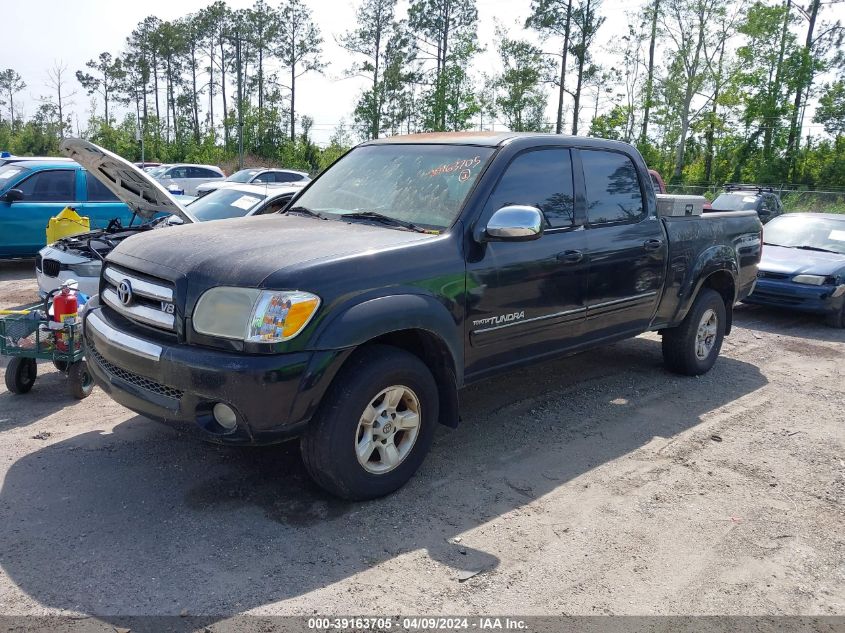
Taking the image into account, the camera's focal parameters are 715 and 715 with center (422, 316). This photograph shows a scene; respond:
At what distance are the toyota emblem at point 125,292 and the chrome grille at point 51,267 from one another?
134 inches

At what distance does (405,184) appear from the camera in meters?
4.57

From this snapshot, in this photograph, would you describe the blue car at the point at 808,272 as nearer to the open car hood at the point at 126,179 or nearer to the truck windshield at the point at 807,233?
the truck windshield at the point at 807,233

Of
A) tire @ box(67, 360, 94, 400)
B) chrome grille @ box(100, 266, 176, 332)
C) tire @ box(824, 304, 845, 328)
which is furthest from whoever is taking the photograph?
tire @ box(824, 304, 845, 328)

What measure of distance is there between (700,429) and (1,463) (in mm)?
4616

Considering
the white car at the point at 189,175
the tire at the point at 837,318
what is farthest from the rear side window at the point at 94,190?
the white car at the point at 189,175

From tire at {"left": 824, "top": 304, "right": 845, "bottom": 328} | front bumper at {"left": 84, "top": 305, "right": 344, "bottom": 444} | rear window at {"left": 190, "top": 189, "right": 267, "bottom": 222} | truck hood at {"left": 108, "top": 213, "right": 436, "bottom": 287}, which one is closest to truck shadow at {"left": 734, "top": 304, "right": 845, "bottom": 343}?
tire at {"left": 824, "top": 304, "right": 845, "bottom": 328}

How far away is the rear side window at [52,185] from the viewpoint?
34.9 ft

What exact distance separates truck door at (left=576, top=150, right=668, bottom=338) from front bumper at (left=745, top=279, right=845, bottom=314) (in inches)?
176

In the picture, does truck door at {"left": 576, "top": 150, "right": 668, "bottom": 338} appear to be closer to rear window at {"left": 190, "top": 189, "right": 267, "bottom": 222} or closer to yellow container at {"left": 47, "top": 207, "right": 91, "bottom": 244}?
rear window at {"left": 190, "top": 189, "right": 267, "bottom": 222}

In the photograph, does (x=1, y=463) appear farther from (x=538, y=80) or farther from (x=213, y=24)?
(x=213, y=24)

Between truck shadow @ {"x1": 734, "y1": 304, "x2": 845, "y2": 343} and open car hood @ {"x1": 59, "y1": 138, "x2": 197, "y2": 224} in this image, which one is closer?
open car hood @ {"x1": 59, "y1": 138, "x2": 197, "y2": 224}

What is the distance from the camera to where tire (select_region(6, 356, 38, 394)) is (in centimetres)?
536

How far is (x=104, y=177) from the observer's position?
6.80 m

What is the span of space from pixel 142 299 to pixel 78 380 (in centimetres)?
193
